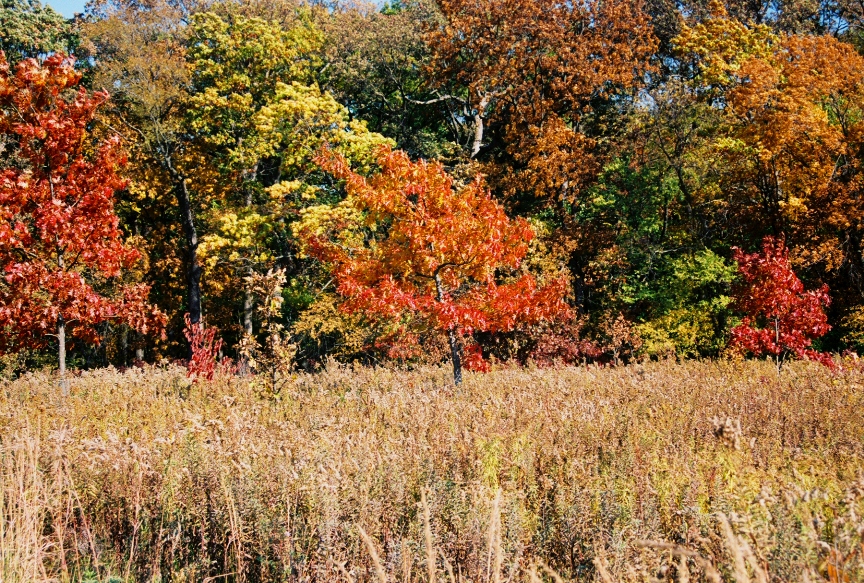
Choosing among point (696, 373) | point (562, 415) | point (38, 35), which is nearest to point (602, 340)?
point (696, 373)

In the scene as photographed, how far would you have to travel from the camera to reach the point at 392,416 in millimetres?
7633

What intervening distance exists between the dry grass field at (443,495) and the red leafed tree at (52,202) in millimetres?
2952

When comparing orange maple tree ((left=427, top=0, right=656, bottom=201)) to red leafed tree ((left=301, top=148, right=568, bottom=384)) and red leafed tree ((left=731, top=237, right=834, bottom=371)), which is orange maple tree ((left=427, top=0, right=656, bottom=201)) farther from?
red leafed tree ((left=301, top=148, right=568, bottom=384))

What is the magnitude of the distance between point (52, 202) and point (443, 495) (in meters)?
8.26

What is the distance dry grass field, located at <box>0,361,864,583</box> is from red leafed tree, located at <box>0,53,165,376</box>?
295 centimetres

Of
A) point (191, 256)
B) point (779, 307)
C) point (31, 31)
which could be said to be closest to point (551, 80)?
point (191, 256)

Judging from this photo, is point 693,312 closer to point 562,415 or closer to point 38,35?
point 562,415

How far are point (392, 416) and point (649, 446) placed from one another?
2754mm

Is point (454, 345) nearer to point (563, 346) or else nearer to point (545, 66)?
point (563, 346)

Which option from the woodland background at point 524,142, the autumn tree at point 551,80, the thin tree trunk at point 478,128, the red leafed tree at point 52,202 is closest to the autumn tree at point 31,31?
the woodland background at point 524,142

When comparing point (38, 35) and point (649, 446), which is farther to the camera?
point (38, 35)

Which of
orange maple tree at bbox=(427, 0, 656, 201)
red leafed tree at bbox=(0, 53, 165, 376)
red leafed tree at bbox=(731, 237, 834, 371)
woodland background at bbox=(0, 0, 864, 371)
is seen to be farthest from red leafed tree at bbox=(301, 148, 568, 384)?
orange maple tree at bbox=(427, 0, 656, 201)

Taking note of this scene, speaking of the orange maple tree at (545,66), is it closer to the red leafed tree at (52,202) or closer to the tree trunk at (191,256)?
the tree trunk at (191,256)

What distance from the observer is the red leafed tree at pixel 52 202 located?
9.82 meters
